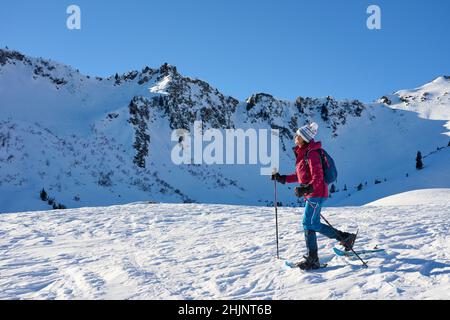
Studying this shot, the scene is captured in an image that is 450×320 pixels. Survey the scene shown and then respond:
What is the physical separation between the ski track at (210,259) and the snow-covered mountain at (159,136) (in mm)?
11665

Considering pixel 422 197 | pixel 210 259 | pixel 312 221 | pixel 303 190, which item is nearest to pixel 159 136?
pixel 422 197

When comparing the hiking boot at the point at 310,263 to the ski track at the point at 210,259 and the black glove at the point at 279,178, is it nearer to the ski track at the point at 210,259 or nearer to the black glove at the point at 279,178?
the ski track at the point at 210,259

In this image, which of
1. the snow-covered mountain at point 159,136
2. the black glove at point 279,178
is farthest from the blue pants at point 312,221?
the snow-covered mountain at point 159,136

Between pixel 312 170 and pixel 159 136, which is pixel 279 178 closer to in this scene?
pixel 312 170

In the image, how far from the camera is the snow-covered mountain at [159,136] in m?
25.5

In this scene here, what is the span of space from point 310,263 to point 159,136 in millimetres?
37747

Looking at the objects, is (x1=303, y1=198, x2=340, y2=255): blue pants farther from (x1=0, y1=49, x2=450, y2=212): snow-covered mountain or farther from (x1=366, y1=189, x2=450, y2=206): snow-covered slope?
(x1=0, y1=49, x2=450, y2=212): snow-covered mountain

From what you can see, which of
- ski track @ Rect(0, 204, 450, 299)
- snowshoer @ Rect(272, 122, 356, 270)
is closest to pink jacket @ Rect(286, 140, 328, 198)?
snowshoer @ Rect(272, 122, 356, 270)

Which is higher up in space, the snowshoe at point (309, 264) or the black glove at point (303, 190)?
the black glove at point (303, 190)

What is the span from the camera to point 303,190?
5.86 meters

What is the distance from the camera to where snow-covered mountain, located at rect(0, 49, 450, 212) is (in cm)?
2555

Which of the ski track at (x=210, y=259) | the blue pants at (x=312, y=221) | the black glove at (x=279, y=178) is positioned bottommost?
the ski track at (x=210, y=259)

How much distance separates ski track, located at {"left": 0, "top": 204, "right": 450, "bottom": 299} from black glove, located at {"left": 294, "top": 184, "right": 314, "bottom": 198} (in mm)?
1181

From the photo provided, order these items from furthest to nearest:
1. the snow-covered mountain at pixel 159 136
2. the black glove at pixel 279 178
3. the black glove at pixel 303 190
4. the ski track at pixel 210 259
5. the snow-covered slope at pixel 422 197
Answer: the snow-covered mountain at pixel 159 136 < the snow-covered slope at pixel 422 197 < the black glove at pixel 279 178 < the black glove at pixel 303 190 < the ski track at pixel 210 259
